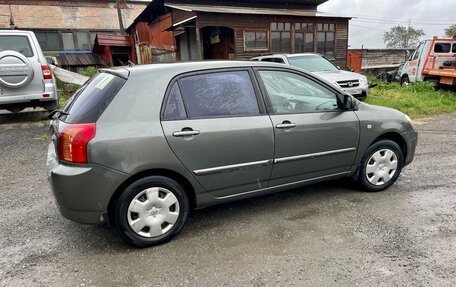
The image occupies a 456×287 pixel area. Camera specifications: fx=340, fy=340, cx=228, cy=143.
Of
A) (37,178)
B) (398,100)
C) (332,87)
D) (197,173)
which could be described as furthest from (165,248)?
(398,100)

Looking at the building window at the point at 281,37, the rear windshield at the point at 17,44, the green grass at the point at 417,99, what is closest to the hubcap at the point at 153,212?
the rear windshield at the point at 17,44

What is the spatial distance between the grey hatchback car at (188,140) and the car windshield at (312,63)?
19.8ft

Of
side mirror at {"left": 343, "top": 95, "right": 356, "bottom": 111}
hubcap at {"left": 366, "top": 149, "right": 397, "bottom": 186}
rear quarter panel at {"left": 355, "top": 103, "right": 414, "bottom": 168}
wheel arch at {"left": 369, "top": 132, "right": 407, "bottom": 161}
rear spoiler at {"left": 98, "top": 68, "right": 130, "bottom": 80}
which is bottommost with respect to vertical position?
hubcap at {"left": 366, "top": 149, "right": 397, "bottom": 186}

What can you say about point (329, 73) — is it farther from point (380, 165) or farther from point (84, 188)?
point (84, 188)

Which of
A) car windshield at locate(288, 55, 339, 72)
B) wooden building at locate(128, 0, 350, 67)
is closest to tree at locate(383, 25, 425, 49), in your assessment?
wooden building at locate(128, 0, 350, 67)

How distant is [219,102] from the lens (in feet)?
10.3

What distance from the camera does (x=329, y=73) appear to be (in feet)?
31.1

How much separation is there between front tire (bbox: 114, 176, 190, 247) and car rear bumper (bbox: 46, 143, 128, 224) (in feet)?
0.43

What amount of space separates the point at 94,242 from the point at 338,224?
2.31m

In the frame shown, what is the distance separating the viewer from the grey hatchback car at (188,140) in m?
2.72

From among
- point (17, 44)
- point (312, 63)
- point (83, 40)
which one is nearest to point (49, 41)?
point (83, 40)

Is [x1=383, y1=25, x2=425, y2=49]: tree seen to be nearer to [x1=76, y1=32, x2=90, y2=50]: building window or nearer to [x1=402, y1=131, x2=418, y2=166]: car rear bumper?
[x1=76, y1=32, x2=90, y2=50]: building window

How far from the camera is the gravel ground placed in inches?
101

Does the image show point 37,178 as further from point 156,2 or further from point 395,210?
point 156,2
